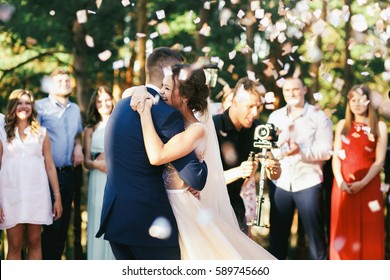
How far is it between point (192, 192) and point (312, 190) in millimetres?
2723

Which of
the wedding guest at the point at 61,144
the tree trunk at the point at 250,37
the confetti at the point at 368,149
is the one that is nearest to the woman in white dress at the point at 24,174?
the wedding guest at the point at 61,144

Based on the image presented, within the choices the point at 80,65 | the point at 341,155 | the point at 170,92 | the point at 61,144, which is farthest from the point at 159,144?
the point at 80,65

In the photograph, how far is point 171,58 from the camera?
4.18 meters

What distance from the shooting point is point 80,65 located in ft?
41.0

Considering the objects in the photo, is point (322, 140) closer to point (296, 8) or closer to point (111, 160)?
point (111, 160)

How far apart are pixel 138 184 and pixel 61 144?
285cm

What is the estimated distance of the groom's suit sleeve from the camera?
392 centimetres

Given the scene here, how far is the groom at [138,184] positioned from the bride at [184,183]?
0.06 metres

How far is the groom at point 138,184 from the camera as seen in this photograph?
3.93m

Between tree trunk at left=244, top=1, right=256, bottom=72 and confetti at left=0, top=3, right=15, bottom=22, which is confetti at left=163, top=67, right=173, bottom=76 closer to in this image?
tree trunk at left=244, top=1, right=256, bottom=72

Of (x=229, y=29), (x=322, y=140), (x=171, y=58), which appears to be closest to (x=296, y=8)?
(x=229, y=29)

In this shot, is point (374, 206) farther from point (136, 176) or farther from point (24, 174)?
point (136, 176)

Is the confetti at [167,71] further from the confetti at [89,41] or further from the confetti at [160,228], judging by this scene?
the confetti at [89,41]

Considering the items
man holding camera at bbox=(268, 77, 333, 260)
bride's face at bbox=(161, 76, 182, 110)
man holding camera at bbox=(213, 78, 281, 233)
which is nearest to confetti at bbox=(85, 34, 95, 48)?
man holding camera at bbox=(268, 77, 333, 260)
